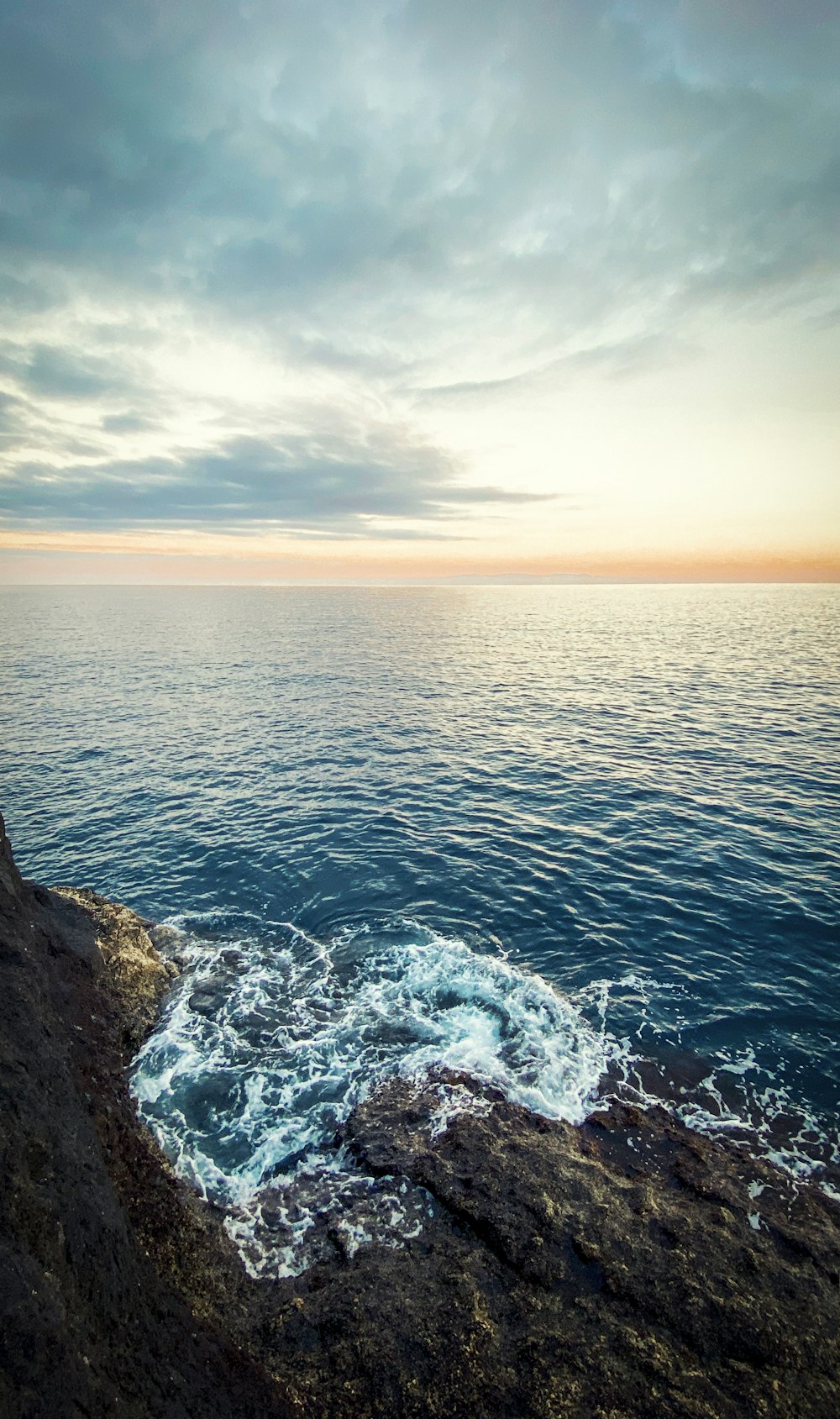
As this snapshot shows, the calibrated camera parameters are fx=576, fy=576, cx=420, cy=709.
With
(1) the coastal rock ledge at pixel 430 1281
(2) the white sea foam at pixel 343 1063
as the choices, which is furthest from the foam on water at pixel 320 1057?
(1) the coastal rock ledge at pixel 430 1281

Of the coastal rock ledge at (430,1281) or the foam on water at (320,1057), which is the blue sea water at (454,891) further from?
the coastal rock ledge at (430,1281)

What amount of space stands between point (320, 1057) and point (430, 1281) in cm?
807

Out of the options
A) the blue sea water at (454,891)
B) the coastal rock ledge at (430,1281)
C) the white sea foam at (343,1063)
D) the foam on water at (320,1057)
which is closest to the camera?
the coastal rock ledge at (430,1281)

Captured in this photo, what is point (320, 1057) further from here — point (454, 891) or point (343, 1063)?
point (454, 891)

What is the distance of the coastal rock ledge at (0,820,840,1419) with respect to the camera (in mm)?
9172

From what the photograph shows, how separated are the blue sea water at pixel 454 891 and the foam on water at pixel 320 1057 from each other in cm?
10

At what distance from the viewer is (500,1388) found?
10297mm

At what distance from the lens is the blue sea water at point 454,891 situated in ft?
59.4

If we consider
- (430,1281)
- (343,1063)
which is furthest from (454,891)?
(430,1281)

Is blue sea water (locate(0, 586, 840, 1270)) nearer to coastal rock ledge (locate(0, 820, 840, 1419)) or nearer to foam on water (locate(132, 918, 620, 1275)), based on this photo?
foam on water (locate(132, 918, 620, 1275))

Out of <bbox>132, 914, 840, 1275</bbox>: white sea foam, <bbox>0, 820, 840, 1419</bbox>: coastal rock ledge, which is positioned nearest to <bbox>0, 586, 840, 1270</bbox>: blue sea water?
<bbox>132, 914, 840, 1275</bbox>: white sea foam

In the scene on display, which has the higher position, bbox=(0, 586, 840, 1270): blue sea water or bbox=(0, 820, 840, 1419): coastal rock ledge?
bbox=(0, 820, 840, 1419): coastal rock ledge

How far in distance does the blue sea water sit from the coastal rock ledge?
61.3 inches

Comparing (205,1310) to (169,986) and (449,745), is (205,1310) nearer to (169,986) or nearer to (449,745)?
(169,986)
